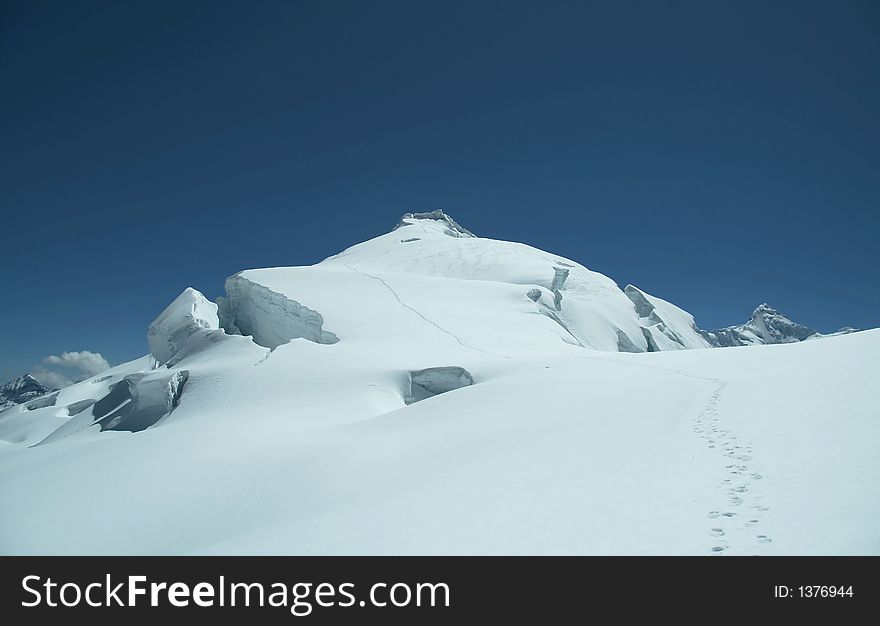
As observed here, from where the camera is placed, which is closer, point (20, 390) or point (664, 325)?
point (664, 325)

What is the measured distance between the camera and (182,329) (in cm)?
3253

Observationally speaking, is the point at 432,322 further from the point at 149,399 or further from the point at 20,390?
the point at 20,390

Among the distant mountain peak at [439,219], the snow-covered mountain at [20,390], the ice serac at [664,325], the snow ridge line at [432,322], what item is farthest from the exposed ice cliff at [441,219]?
the snow-covered mountain at [20,390]

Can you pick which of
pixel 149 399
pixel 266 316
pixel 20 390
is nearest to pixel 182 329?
pixel 266 316

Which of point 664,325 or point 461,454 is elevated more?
point 664,325

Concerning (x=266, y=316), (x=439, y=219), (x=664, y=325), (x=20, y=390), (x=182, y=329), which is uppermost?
(x=439, y=219)

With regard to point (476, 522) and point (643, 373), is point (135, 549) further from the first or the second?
point (643, 373)

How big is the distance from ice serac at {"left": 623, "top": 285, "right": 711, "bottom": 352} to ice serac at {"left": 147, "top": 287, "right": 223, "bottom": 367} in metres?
55.7

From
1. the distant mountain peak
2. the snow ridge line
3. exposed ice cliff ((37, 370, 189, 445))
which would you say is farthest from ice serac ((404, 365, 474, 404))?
the distant mountain peak

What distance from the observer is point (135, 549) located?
10.6m

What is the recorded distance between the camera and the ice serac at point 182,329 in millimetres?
30875

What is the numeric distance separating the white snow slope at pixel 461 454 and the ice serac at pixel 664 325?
4150cm

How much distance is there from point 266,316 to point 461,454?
29.0m
